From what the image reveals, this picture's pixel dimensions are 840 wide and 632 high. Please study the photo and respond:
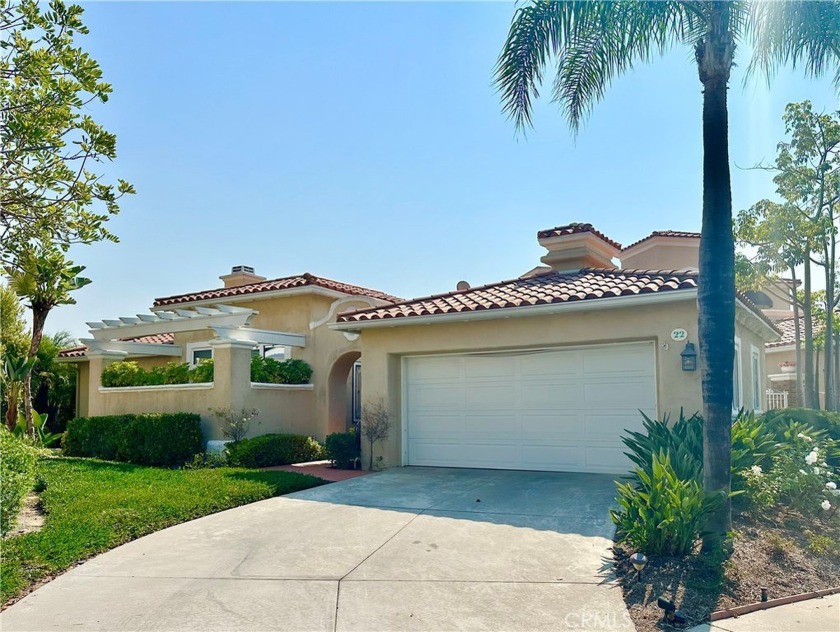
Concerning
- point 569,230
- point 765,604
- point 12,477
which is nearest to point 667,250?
point 569,230

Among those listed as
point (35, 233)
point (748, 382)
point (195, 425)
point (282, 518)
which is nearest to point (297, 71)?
point (35, 233)

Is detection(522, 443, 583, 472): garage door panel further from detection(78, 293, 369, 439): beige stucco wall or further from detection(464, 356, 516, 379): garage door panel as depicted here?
detection(78, 293, 369, 439): beige stucco wall

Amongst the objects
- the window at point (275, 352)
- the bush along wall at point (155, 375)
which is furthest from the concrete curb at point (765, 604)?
the window at point (275, 352)

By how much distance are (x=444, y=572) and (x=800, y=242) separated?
1505cm

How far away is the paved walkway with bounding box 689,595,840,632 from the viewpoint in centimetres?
534

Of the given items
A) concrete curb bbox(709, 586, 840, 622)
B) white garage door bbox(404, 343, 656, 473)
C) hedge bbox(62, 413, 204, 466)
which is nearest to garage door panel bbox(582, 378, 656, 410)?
white garage door bbox(404, 343, 656, 473)

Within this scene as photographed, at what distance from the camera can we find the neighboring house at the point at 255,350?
16.1 m

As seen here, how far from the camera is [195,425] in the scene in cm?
1586

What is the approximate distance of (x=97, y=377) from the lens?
18.9 m

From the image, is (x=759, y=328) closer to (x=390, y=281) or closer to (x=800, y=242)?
(x=800, y=242)

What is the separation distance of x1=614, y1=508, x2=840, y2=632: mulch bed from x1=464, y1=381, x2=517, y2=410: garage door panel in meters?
5.85

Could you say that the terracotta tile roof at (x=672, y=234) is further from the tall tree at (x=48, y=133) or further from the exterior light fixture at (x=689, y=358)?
the tall tree at (x=48, y=133)

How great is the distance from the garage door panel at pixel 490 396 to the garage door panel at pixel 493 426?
0.60ft

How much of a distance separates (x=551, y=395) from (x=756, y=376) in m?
7.76
